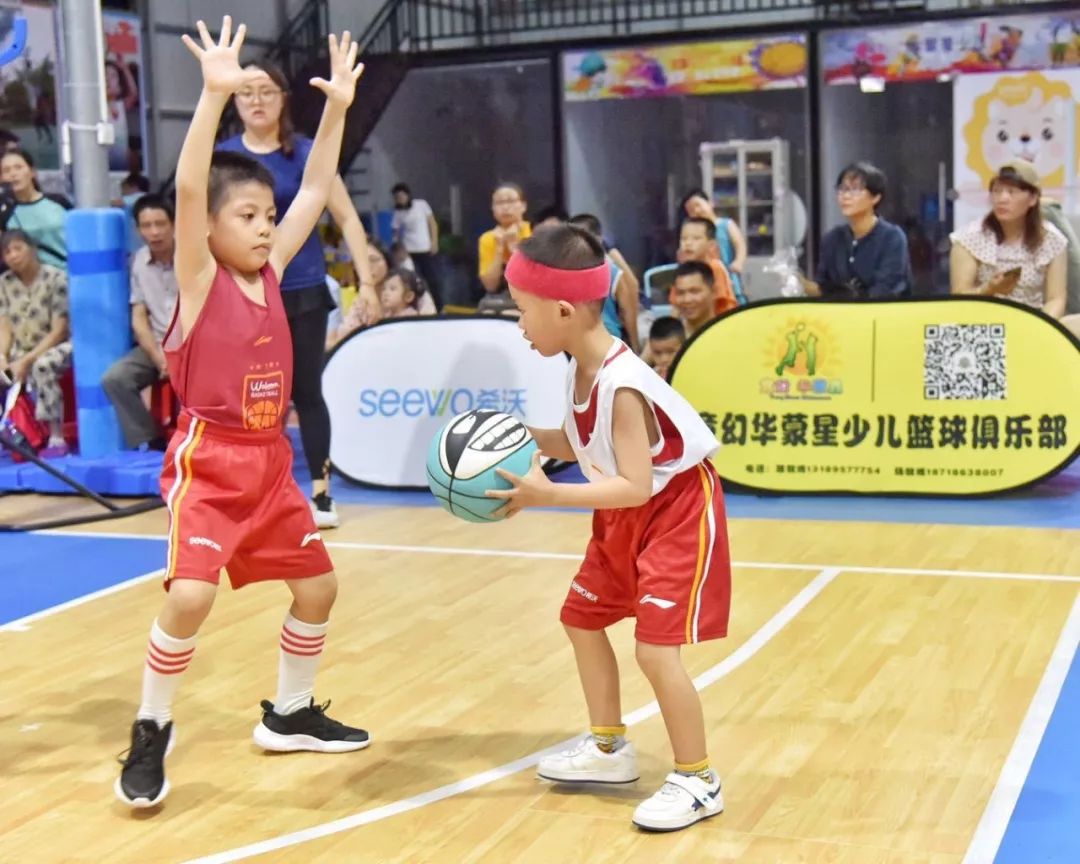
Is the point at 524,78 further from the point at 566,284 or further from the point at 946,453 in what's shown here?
the point at 566,284

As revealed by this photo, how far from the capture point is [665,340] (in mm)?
7855

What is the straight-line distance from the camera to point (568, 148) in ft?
56.6

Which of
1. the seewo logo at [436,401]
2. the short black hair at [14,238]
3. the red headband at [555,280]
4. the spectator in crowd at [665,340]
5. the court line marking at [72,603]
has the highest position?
the short black hair at [14,238]

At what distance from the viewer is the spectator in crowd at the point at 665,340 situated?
7.85 meters

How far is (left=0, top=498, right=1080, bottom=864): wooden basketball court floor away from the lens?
343cm

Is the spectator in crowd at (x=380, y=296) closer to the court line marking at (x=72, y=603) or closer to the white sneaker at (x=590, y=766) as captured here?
the court line marking at (x=72, y=603)

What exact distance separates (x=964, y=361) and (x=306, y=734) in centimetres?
415

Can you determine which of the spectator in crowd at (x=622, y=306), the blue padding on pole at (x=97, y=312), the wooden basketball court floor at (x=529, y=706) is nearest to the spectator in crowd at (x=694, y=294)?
the spectator in crowd at (x=622, y=306)

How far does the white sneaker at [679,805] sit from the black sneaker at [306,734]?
2.98ft

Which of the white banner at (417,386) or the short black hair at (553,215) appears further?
the short black hair at (553,215)

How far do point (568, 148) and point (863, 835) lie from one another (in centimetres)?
1448

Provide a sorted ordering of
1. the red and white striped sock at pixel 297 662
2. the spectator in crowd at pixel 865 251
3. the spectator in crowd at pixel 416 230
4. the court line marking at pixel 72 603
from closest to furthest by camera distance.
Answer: the red and white striped sock at pixel 297 662, the court line marking at pixel 72 603, the spectator in crowd at pixel 865 251, the spectator in crowd at pixel 416 230

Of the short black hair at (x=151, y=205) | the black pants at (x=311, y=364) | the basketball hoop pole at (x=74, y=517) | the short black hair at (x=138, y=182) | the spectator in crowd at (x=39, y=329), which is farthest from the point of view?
the short black hair at (x=138, y=182)

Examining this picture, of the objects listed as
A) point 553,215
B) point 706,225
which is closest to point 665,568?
point 706,225
